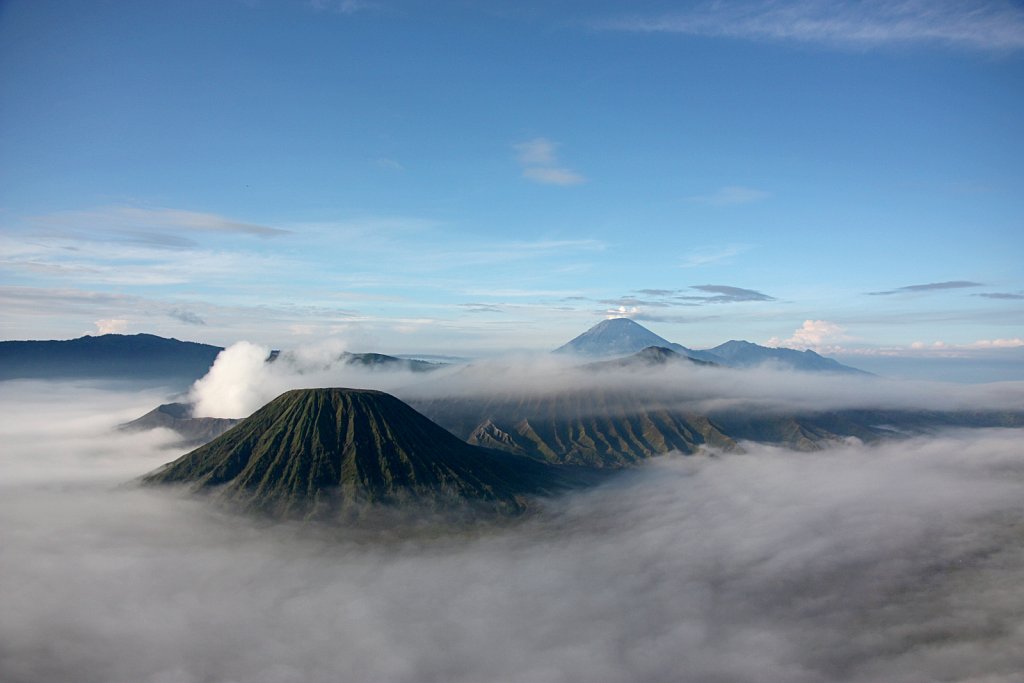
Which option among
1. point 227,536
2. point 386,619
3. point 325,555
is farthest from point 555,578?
point 227,536

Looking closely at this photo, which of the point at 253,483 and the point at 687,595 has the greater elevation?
the point at 253,483

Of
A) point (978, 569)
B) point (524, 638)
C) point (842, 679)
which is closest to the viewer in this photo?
point (842, 679)

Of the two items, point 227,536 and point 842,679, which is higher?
point 227,536

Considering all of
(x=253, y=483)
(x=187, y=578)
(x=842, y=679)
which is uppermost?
(x=253, y=483)

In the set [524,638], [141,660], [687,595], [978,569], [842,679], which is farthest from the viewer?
[978,569]

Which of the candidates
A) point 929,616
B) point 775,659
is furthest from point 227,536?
point 929,616

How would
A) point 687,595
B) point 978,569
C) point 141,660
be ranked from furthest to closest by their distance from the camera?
1. point 978,569
2. point 687,595
3. point 141,660

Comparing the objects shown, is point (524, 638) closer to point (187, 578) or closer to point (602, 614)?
point (602, 614)

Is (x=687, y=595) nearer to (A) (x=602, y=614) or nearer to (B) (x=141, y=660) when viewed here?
(A) (x=602, y=614)

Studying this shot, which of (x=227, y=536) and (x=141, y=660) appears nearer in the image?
(x=141, y=660)
